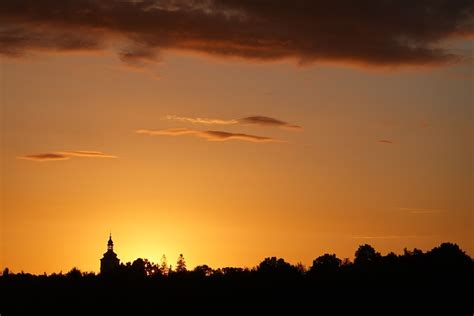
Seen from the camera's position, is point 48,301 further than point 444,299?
Yes

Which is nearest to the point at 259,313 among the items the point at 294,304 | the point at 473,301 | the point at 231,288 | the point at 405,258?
the point at 294,304

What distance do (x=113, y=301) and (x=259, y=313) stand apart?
18587 mm

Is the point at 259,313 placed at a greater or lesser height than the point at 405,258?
lesser

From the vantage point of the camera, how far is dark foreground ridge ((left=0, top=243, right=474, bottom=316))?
121m

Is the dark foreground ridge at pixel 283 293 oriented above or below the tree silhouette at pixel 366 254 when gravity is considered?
below

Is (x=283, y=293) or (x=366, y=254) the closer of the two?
(x=283, y=293)

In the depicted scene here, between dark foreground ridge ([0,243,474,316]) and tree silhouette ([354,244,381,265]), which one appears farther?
tree silhouette ([354,244,381,265])

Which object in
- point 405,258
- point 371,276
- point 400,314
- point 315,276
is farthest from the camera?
point 405,258

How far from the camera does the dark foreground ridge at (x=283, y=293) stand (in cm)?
12069

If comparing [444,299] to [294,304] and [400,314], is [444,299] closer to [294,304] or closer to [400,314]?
[400,314]

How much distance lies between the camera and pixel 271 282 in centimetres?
14200

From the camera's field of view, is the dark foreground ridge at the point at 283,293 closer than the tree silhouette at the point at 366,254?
Yes

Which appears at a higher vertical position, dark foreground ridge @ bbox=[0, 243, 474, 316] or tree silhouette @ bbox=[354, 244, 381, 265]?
tree silhouette @ bbox=[354, 244, 381, 265]

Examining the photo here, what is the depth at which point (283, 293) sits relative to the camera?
431 ft
